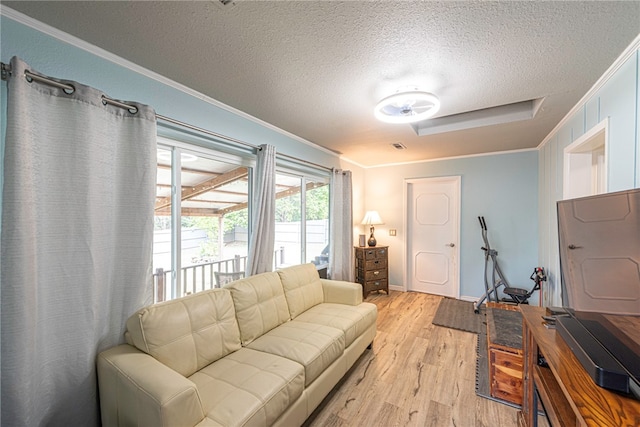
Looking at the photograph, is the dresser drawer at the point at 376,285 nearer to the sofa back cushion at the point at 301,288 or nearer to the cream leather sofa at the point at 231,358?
the sofa back cushion at the point at 301,288

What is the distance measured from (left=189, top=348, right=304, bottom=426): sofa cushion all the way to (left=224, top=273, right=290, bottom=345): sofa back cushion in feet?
0.79

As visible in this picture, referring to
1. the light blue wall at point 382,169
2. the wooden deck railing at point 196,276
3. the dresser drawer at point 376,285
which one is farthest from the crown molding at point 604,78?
the wooden deck railing at point 196,276

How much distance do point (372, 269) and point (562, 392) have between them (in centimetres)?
308

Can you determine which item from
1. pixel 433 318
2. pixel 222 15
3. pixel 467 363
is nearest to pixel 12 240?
pixel 222 15

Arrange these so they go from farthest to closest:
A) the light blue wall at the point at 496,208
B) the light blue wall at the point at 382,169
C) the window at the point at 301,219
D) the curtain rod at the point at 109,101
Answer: the light blue wall at the point at 496,208, the window at the point at 301,219, the light blue wall at the point at 382,169, the curtain rod at the point at 109,101

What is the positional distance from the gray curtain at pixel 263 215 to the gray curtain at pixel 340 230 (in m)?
1.42

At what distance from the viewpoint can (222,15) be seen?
1.28 meters

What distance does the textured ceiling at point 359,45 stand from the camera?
1237 mm

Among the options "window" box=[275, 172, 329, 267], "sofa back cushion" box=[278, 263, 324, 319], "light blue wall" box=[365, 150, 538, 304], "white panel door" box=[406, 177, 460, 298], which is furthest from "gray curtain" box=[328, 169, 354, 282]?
"white panel door" box=[406, 177, 460, 298]

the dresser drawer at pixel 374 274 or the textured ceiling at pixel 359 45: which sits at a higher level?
the textured ceiling at pixel 359 45

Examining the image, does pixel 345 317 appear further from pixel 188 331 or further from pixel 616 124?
pixel 616 124

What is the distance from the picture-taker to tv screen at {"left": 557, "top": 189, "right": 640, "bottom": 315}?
1046 millimetres

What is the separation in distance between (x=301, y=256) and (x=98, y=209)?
2.44m

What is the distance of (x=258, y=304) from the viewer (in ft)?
6.99
